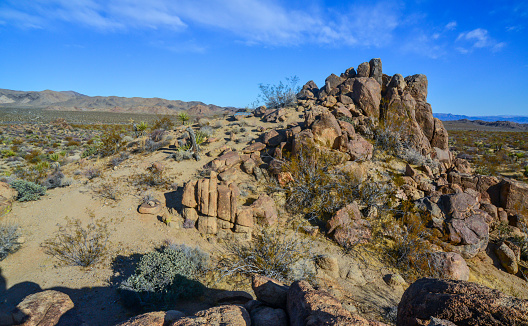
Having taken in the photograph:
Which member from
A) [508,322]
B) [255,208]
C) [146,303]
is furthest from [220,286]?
[508,322]

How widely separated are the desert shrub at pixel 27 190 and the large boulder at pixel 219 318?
382 inches

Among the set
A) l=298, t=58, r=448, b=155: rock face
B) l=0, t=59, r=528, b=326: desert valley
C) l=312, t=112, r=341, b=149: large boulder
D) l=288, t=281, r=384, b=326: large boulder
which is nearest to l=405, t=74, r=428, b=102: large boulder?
l=298, t=58, r=448, b=155: rock face

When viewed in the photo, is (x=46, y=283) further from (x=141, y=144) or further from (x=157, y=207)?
(x=141, y=144)

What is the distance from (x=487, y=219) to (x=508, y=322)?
751 cm

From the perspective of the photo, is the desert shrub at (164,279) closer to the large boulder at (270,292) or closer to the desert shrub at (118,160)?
the large boulder at (270,292)

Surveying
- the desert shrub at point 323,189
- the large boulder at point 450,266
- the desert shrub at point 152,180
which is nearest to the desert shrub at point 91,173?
the desert shrub at point 152,180

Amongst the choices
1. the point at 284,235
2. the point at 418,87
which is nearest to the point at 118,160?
the point at 284,235

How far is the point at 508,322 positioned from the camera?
8.40 feet

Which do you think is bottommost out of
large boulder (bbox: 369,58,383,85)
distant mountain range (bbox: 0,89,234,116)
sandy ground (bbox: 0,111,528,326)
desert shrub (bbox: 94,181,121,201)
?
sandy ground (bbox: 0,111,528,326)

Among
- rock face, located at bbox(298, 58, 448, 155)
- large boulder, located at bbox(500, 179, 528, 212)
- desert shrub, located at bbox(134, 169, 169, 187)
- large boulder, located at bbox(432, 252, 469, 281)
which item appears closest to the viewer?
large boulder, located at bbox(432, 252, 469, 281)

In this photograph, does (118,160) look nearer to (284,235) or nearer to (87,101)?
(284,235)

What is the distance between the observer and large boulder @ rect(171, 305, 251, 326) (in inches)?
120

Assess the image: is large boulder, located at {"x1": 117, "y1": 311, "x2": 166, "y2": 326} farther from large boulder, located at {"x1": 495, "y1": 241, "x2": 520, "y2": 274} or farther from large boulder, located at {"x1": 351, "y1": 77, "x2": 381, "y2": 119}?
large boulder, located at {"x1": 351, "y1": 77, "x2": 381, "y2": 119}

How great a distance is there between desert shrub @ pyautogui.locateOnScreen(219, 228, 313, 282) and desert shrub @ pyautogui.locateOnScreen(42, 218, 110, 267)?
3563mm
